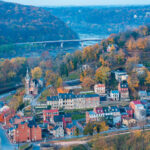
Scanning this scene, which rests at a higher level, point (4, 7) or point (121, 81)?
point (4, 7)

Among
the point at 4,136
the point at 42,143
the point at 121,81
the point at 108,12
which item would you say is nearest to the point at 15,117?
the point at 4,136

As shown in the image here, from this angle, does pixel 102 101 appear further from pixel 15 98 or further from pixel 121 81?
pixel 15 98

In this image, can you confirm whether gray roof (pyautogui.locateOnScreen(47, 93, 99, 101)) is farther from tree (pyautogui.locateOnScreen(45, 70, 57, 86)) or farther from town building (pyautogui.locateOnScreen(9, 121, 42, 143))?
town building (pyautogui.locateOnScreen(9, 121, 42, 143))

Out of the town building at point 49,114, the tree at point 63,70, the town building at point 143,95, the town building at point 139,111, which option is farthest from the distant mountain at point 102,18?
the town building at point 49,114

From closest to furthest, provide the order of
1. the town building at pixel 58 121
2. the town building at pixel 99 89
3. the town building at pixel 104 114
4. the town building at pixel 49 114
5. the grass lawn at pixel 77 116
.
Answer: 1. the town building at pixel 58 121
2. the town building at pixel 104 114
3. the town building at pixel 49 114
4. the grass lawn at pixel 77 116
5. the town building at pixel 99 89

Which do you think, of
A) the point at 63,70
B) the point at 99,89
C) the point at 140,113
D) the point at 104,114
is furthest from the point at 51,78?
the point at 140,113

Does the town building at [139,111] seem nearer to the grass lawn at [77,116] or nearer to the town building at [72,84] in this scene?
the grass lawn at [77,116]

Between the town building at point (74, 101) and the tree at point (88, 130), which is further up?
the town building at point (74, 101)
